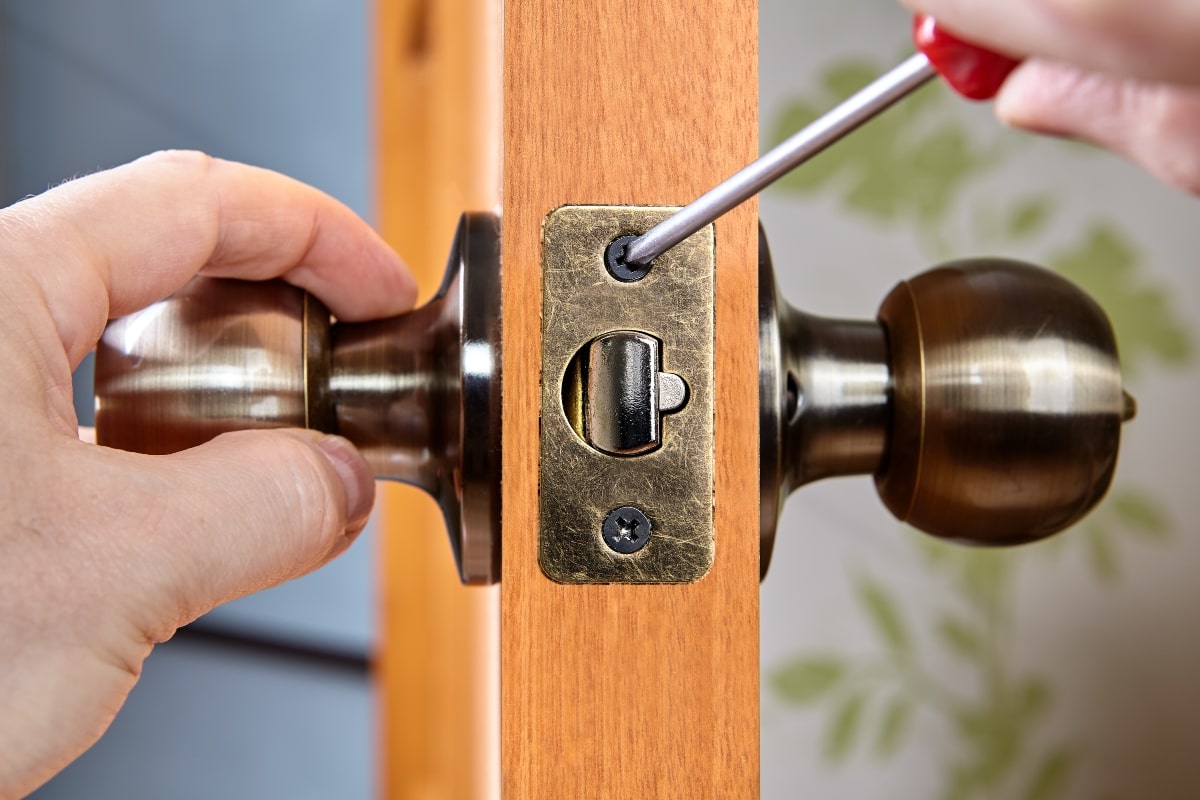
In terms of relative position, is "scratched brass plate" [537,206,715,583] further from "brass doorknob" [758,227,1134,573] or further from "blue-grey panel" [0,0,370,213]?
"blue-grey panel" [0,0,370,213]

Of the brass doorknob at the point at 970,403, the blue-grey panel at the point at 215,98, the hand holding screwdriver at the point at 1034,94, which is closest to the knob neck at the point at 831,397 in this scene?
the brass doorknob at the point at 970,403

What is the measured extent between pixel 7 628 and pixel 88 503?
3 cm

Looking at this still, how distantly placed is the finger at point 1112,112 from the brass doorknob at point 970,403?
4.9 inches

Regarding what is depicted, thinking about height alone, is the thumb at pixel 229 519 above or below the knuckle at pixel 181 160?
below

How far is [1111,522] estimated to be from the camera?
3.13 ft

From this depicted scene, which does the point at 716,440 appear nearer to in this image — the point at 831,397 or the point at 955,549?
the point at 831,397

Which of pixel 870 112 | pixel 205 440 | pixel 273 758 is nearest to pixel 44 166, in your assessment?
pixel 273 758

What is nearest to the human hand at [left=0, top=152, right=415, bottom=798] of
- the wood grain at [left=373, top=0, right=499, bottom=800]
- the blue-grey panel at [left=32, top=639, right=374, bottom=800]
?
the wood grain at [left=373, top=0, right=499, bottom=800]

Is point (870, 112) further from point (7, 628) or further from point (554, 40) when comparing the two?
point (7, 628)

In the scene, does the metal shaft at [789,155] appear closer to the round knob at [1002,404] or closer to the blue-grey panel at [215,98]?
the round knob at [1002,404]

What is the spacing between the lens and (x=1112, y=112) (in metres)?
0.16

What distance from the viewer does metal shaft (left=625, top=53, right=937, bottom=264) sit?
0.16 m

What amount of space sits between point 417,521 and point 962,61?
77 centimetres

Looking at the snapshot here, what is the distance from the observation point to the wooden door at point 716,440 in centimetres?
22
